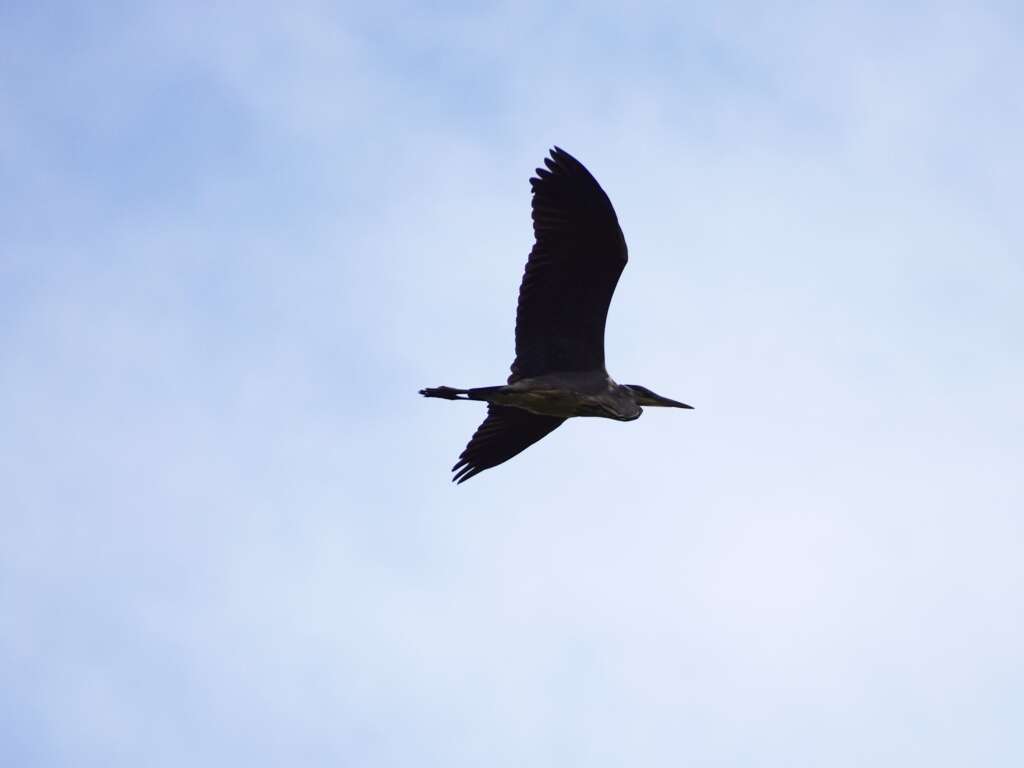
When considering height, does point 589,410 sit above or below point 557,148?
below

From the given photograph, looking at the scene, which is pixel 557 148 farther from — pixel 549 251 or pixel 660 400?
pixel 660 400

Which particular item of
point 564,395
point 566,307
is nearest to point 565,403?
point 564,395

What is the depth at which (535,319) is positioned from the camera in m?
16.0

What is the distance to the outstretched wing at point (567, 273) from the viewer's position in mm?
15469

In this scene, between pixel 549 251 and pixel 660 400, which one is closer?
pixel 549 251

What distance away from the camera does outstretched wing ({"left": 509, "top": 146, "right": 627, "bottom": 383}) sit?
50.8 feet

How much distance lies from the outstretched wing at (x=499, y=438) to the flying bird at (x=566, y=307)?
6.2 inches

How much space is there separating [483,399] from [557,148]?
2159mm

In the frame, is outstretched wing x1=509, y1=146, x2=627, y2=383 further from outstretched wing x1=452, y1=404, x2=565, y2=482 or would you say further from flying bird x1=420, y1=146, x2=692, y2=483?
outstretched wing x1=452, y1=404, x2=565, y2=482

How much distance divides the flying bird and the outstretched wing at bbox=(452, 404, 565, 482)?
0.52 ft

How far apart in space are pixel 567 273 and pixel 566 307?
354 mm

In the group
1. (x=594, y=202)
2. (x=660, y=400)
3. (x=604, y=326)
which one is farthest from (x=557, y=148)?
(x=660, y=400)

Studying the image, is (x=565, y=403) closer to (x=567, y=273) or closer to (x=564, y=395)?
(x=564, y=395)

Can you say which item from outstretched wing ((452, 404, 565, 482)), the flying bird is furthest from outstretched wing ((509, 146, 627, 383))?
outstretched wing ((452, 404, 565, 482))
